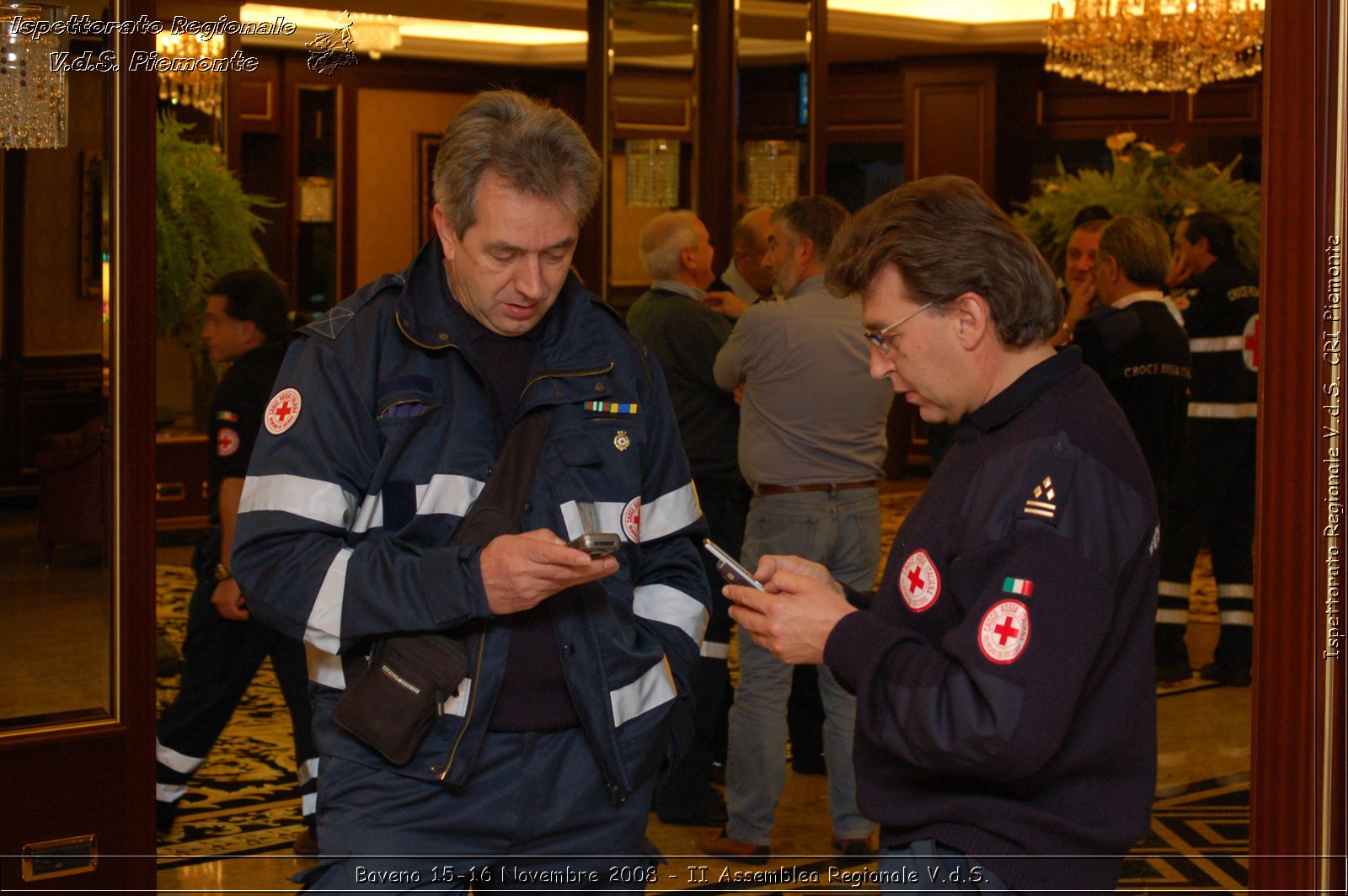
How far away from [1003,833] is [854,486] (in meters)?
2.43

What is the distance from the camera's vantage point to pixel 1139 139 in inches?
449

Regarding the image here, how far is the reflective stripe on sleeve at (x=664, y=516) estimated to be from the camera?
2135 mm

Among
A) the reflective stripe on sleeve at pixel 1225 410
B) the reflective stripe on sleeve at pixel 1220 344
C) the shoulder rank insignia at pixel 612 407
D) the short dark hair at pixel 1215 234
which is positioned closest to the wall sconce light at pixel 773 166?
the short dark hair at pixel 1215 234

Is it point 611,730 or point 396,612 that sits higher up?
point 396,612

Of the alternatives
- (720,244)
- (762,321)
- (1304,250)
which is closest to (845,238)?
(1304,250)

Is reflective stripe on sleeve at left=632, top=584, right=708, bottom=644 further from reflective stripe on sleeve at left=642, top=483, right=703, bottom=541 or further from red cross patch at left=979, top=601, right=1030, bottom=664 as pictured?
red cross patch at left=979, top=601, right=1030, bottom=664

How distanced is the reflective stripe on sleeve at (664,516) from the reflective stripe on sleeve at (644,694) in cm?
19

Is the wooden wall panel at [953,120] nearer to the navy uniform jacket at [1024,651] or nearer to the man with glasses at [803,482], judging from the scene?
the man with glasses at [803,482]

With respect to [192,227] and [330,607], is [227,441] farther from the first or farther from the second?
[192,227]

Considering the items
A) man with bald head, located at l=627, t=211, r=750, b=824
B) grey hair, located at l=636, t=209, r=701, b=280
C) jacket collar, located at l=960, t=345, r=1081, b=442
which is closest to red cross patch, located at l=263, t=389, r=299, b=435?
jacket collar, located at l=960, t=345, r=1081, b=442

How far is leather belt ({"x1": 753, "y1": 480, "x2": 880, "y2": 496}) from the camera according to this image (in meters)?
4.06

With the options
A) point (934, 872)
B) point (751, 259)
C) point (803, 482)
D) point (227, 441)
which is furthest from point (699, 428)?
point (934, 872)

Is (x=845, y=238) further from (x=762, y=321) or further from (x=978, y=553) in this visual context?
(x=762, y=321)

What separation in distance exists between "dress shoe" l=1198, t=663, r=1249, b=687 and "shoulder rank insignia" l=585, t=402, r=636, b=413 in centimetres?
437
